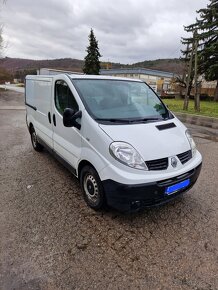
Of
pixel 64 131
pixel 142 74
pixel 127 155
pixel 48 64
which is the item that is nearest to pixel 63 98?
pixel 64 131

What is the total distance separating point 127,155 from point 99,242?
1.03 m

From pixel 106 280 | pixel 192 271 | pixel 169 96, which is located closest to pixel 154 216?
pixel 192 271

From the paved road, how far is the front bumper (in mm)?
381

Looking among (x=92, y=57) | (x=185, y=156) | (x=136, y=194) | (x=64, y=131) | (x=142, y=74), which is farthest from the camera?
(x=142, y=74)

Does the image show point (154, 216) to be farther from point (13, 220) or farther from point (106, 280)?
point (13, 220)

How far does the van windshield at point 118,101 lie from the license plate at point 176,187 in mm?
992

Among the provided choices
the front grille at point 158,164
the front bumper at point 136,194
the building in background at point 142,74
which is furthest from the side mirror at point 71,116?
the building in background at point 142,74

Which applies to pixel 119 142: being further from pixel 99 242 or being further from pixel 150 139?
pixel 99 242

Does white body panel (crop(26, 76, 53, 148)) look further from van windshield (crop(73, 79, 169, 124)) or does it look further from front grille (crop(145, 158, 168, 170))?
front grille (crop(145, 158, 168, 170))

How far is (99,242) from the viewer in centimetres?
256

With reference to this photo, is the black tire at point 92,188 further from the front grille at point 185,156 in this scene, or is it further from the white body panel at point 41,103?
the white body panel at point 41,103

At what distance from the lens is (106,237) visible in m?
2.65

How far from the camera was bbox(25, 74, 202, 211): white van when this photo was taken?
102 inches

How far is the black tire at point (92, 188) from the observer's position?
2887 millimetres
